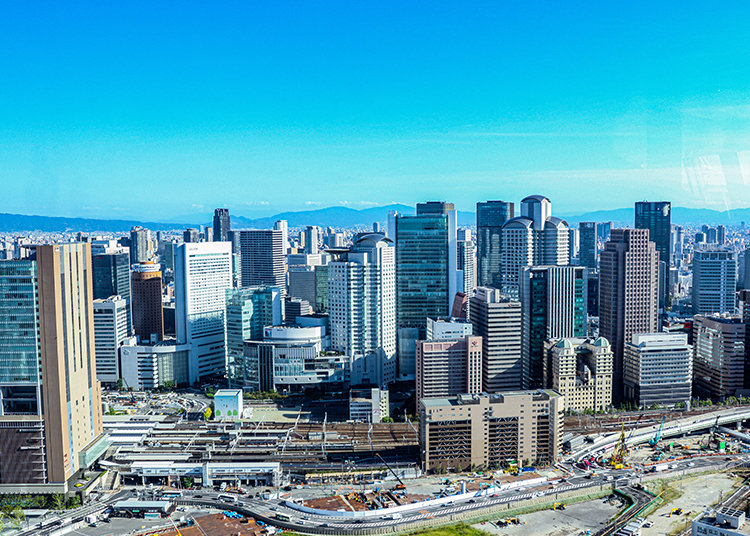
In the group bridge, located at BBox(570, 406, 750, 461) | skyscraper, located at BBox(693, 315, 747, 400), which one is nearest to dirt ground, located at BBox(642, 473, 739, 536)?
bridge, located at BBox(570, 406, 750, 461)

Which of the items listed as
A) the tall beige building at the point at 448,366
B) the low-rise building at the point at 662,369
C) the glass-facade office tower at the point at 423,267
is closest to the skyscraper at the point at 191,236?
the glass-facade office tower at the point at 423,267

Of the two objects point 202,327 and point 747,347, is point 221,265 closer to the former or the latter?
point 202,327

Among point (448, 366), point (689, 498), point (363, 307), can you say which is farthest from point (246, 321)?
point (689, 498)

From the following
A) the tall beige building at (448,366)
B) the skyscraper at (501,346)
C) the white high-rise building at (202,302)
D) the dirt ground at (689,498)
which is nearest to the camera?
the dirt ground at (689,498)

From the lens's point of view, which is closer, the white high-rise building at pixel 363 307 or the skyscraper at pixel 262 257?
the white high-rise building at pixel 363 307

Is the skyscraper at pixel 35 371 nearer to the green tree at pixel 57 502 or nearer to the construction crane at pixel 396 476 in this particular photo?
the green tree at pixel 57 502

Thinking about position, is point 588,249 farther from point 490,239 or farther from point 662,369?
point 662,369
